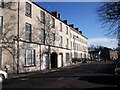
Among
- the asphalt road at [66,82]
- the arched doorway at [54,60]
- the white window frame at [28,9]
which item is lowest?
the asphalt road at [66,82]

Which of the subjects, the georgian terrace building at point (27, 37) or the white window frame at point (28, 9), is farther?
the white window frame at point (28, 9)

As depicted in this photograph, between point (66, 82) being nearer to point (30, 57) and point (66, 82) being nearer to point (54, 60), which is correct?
point (30, 57)

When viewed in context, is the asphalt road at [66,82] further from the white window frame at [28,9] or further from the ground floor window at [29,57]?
the white window frame at [28,9]

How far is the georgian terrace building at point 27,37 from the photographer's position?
30.0 m

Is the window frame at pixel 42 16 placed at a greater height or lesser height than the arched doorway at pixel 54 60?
greater

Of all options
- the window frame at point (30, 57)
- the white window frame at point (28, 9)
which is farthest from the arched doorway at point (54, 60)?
the white window frame at point (28, 9)

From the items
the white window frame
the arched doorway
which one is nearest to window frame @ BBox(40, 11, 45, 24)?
the white window frame

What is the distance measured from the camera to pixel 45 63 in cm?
4294

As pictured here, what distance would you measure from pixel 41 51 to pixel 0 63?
1184 cm

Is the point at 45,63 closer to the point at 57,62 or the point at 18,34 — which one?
the point at 57,62

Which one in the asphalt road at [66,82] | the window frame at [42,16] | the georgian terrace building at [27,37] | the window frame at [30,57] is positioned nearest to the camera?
the asphalt road at [66,82]

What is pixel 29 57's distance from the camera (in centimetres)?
3528

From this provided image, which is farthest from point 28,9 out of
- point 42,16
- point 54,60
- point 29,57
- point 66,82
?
point 66,82

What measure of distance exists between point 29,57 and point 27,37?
2815mm
